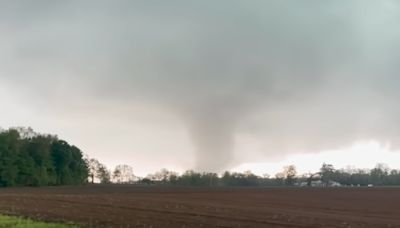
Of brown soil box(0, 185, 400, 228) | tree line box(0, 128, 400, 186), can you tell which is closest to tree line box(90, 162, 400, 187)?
tree line box(0, 128, 400, 186)


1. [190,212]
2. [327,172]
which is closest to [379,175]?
[327,172]

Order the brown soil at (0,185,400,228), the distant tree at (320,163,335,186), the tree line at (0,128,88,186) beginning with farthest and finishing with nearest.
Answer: the distant tree at (320,163,335,186) < the tree line at (0,128,88,186) < the brown soil at (0,185,400,228)

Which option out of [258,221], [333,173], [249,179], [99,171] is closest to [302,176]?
[333,173]

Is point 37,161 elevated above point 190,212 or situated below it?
above

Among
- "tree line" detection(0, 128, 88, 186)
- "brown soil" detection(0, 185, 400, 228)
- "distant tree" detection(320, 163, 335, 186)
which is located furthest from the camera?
"distant tree" detection(320, 163, 335, 186)

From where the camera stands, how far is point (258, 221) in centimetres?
3362

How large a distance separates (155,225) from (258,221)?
822cm

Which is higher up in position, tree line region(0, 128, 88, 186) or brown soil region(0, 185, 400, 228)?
tree line region(0, 128, 88, 186)

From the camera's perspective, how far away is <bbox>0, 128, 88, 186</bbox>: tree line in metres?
117

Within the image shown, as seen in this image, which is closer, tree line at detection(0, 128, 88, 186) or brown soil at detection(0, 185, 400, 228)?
brown soil at detection(0, 185, 400, 228)

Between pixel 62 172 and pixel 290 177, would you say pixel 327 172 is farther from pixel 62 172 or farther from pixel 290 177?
pixel 62 172

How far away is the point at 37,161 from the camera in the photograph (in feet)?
413

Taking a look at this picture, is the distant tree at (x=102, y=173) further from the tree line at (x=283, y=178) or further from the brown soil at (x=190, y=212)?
the brown soil at (x=190, y=212)

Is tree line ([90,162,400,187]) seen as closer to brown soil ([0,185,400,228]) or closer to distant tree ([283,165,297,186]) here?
distant tree ([283,165,297,186])
